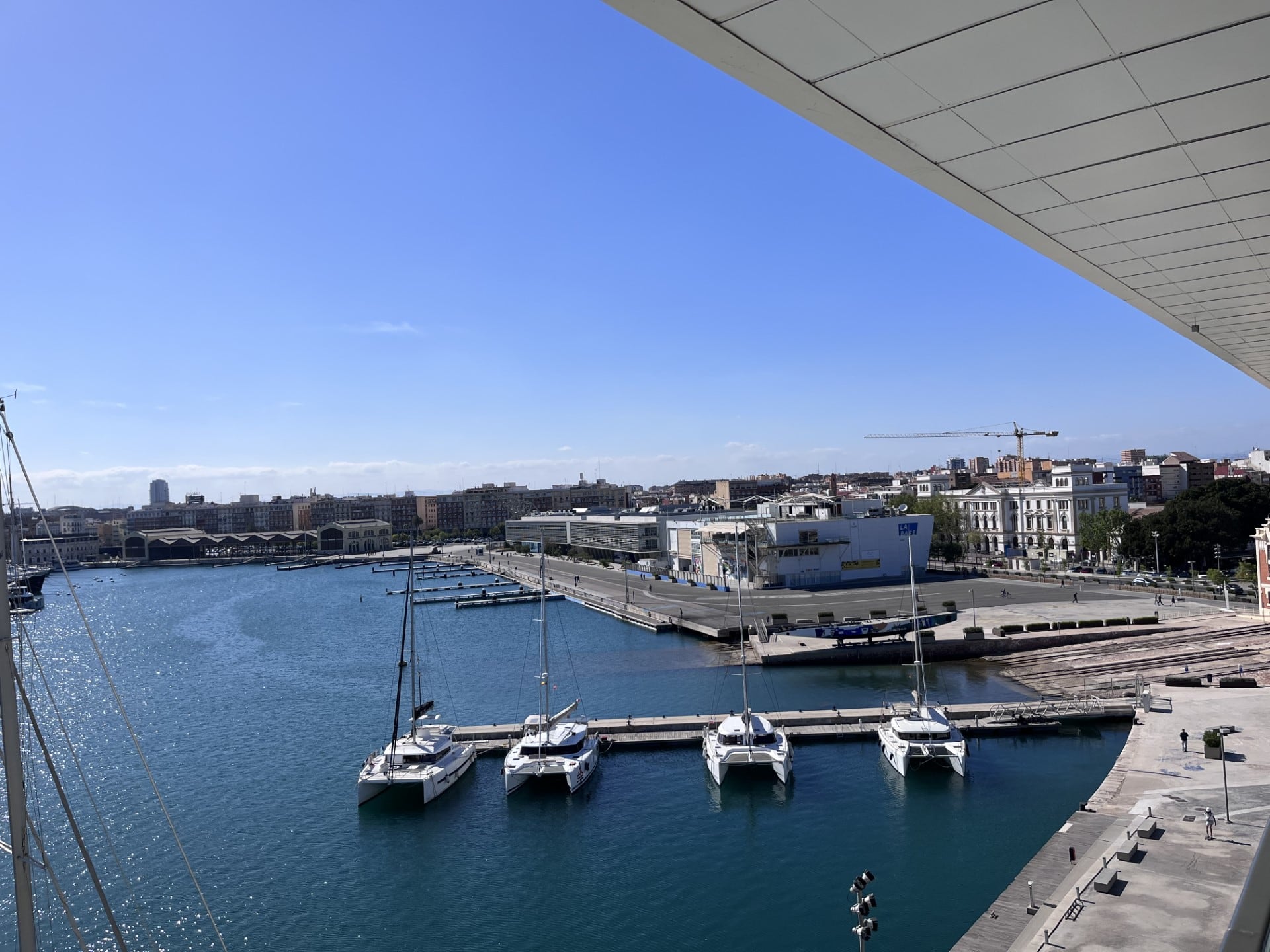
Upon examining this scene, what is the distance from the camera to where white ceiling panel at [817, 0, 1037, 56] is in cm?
132

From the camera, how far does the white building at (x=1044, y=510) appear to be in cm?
4481

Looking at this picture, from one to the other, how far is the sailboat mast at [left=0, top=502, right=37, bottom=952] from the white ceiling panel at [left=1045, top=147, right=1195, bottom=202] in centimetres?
538

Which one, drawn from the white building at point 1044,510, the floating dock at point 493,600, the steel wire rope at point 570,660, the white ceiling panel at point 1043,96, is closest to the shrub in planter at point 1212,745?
the steel wire rope at point 570,660

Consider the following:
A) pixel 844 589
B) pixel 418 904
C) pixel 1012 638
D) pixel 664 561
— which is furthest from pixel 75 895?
pixel 664 561

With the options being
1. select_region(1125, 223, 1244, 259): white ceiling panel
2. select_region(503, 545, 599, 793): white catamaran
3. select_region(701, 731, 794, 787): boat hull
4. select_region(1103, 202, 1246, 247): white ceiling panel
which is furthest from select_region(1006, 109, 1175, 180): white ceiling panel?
select_region(503, 545, 599, 793): white catamaran

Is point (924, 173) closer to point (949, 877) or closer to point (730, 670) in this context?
point (949, 877)

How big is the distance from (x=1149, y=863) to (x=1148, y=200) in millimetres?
9102

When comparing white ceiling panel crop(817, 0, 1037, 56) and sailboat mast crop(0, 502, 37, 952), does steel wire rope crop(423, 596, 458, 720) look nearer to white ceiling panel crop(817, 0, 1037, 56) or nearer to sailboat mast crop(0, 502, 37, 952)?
sailboat mast crop(0, 502, 37, 952)

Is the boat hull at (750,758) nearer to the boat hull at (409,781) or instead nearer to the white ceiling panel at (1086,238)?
the boat hull at (409,781)

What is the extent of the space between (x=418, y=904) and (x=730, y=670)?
13382mm

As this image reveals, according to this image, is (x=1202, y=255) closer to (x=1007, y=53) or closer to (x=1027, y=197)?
(x=1027, y=197)

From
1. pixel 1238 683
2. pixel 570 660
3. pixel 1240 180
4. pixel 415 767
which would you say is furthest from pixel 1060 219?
pixel 570 660

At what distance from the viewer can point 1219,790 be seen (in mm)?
10844

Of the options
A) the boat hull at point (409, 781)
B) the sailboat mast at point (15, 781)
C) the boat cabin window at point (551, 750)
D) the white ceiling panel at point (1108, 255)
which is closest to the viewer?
the white ceiling panel at point (1108, 255)
